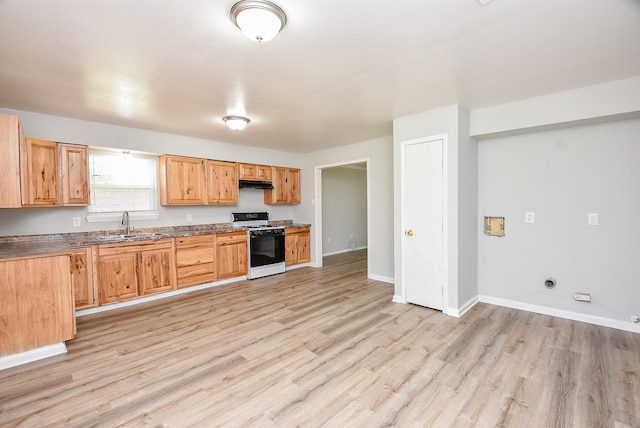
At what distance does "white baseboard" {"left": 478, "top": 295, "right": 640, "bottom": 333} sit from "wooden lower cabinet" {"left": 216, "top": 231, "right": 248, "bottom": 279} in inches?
146

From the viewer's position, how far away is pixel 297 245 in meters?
5.92

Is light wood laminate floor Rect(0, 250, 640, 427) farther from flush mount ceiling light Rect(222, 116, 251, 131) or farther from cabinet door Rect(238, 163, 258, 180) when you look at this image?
cabinet door Rect(238, 163, 258, 180)

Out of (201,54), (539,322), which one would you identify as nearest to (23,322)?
(201,54)

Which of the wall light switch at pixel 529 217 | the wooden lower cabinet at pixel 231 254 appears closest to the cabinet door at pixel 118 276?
the wooden lower cabinet at pixel 231 254

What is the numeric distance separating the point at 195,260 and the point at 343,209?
4.22 metres

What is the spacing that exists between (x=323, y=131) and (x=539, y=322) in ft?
11.9

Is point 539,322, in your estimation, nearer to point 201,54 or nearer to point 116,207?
point 201,54

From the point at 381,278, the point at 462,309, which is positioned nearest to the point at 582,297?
the point at 462,309

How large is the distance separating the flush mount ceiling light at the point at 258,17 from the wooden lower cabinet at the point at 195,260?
11.3ft

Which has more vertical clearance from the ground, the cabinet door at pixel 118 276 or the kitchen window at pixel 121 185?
the kitchen window at pixel 121 185

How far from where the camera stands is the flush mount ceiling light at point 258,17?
159 cm

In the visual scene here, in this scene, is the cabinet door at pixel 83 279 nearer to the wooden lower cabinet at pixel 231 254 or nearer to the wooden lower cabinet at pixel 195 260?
the wooden lower cabinet at pixel 195 260

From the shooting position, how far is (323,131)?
4.43 m

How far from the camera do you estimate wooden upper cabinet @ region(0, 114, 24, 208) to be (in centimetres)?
249
